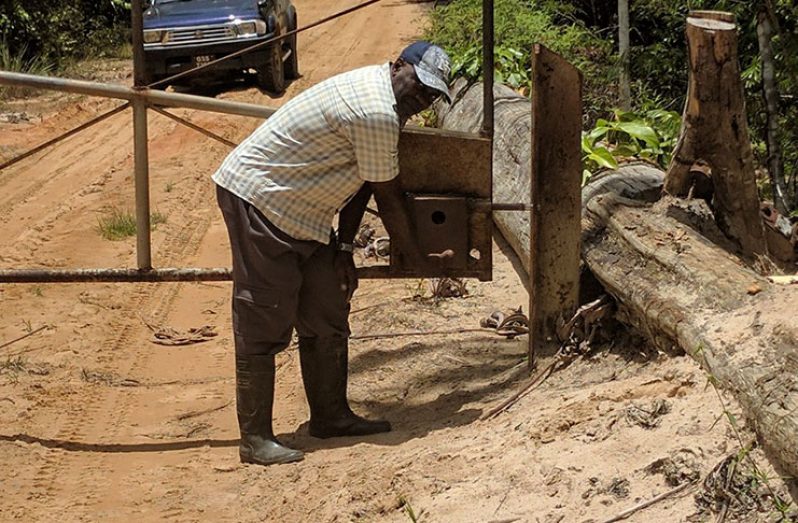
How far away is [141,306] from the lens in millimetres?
8305

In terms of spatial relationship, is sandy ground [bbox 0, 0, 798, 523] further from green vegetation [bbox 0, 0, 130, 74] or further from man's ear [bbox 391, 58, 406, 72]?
green vegetation [bbox 0, 0, 130, 74]

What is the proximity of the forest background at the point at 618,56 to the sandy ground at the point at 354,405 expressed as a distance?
68.6 inches

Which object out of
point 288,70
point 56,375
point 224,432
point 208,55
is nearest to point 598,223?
point 224,432

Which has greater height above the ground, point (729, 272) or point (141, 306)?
point (729, 272)

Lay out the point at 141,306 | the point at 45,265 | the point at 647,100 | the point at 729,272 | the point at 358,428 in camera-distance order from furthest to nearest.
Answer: the point at 647,100 < the point at 45,265 < the point at 141,306 < the point at 358,428 < the point at 729,272

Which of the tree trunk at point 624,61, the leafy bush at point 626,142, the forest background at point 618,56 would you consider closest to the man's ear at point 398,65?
the leafy bush at point 626,142

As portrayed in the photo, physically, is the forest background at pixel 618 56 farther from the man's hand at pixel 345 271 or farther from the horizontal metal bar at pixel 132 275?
the horizontal metal bar at pixel 132 275

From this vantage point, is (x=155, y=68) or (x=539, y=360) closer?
(x=539, y=360)

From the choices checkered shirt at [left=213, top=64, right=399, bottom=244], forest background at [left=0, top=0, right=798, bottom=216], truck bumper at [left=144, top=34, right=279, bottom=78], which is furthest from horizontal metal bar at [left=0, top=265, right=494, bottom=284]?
truck bumper at [left=144, top=34, right=279, bottom=78]

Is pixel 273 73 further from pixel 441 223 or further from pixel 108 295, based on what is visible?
pixel 441 223

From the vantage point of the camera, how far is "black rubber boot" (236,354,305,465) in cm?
554

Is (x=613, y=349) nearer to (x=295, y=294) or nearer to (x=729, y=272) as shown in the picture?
(x=729, y=272)

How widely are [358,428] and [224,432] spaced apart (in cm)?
73

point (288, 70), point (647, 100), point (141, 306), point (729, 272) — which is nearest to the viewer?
point (729, 272)
